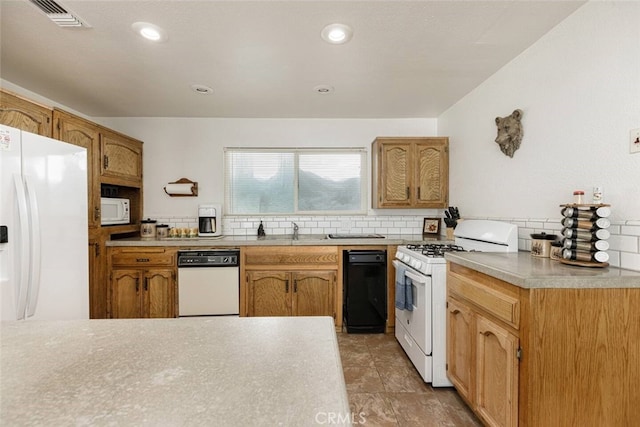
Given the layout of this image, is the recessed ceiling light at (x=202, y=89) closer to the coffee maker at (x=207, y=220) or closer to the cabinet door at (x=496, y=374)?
the coffee maker at (x=207, y=220)

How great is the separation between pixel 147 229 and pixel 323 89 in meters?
2.36

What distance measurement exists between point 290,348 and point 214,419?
0.26 m

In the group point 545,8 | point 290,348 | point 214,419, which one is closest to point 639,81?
point 545,8

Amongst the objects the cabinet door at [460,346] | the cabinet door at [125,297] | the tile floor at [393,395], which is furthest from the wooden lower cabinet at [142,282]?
the cabinet door at [460,346]

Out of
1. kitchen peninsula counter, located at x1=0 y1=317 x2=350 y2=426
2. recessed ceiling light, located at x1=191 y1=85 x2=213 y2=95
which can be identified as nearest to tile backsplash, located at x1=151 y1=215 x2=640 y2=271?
recessed ceiling light, located at x1=191 y1=85 x2=213 y2=95

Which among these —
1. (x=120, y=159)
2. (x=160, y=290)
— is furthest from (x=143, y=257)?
(x=120, y=159)

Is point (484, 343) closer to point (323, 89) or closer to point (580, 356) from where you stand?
point (580, 356)

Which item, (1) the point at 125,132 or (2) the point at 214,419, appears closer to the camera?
(2) the point at 214,419

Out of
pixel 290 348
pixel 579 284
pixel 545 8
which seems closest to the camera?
pixel 290 348

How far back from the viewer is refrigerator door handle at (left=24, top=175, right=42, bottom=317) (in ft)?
5.10

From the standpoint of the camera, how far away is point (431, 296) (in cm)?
203

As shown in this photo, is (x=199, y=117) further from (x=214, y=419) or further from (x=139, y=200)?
(x=214, y=419)

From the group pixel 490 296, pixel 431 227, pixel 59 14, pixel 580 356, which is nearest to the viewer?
pixel 580 356

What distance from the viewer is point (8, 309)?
1474 mm
